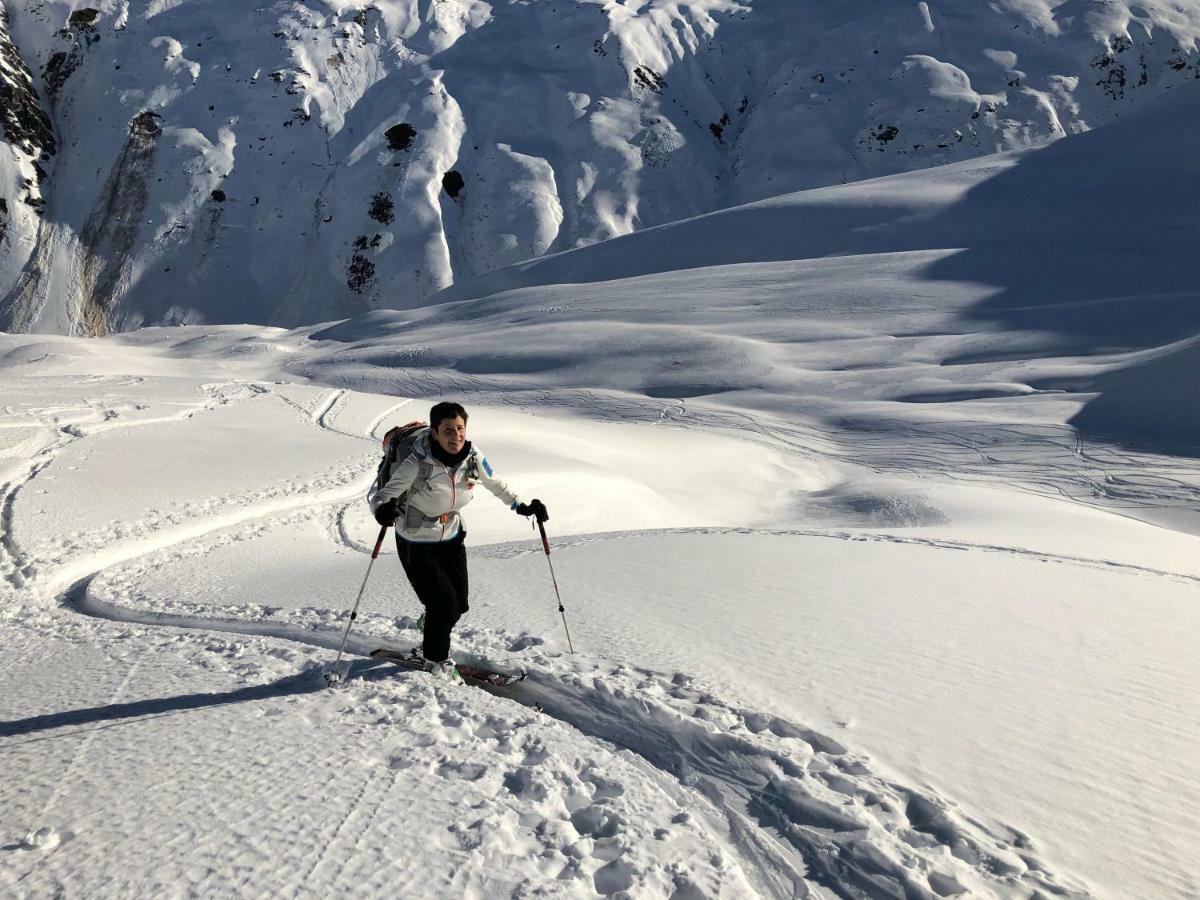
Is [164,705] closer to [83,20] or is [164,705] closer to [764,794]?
[764,794]

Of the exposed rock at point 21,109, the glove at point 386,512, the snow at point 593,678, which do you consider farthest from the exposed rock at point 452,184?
the glove at point 386,512

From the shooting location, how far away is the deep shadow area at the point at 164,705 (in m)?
4.07

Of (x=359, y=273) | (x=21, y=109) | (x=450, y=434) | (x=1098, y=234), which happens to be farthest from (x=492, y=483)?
(x=21, y=109)

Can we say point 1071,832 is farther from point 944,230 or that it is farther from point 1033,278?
point 944,230

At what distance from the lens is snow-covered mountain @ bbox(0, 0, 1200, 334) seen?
67.4 meters

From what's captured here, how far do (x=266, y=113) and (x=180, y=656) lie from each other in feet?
267

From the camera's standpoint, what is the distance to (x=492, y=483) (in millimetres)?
4953

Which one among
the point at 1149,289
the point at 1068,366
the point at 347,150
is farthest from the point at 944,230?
the point at 347,150

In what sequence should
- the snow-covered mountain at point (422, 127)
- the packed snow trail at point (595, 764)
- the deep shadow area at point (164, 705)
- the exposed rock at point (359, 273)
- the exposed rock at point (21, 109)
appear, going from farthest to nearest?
the exposed rock at point (21, 109), the snow-covered mountain at point (422, 127), the exposed rock at point (359, 273), the deep shadow area at point (164, 705), the packed snow trail at point (595, 764)

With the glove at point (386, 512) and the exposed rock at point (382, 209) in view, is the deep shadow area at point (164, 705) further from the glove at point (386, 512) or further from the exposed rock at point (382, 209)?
the exposed rock at point (382, 209)

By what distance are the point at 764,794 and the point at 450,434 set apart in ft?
8.25

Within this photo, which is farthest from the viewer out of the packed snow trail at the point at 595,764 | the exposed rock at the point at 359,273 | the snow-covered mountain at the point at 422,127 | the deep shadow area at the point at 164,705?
the snow-covered mountain at the point at 422,127

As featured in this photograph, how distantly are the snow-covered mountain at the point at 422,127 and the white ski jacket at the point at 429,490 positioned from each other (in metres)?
61.1

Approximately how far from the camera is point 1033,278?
120 feet
